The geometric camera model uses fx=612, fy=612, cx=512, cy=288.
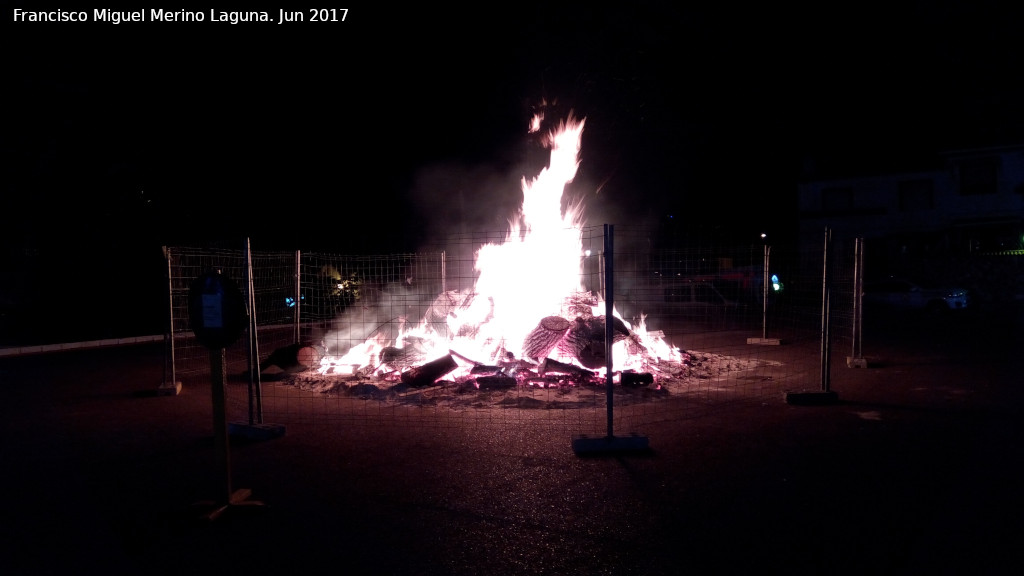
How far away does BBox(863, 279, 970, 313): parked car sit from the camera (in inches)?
893

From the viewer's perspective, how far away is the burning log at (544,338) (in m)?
9.91

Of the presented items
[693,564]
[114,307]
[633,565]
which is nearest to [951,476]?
[693,564]

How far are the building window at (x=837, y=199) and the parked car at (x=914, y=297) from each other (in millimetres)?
11279

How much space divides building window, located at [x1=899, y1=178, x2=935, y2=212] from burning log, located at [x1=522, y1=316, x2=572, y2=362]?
30.9 metres

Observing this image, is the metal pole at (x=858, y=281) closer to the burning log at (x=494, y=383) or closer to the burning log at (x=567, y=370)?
the burning log at (x=567, y=370)

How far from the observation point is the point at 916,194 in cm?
3278

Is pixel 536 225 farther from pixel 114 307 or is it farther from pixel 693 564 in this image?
pixel 114 307

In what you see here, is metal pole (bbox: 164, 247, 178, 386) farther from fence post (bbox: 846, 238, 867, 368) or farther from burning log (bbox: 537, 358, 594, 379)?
fence post (bbox: 846, 238, 867, 368)

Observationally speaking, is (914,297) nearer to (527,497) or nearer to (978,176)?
(978,176)

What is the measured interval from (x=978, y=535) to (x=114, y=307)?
20556 millimetres

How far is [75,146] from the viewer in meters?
17.1

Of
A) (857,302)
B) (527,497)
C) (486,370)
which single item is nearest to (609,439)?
(527,497)

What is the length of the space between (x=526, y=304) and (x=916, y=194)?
3080 centimetres

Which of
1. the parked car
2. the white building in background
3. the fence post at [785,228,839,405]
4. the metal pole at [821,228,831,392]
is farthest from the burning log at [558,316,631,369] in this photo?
the white building in background
